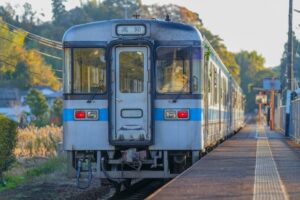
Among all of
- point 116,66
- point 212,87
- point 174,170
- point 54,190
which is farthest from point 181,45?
point 54,190

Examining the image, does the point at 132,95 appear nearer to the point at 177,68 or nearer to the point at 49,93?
the point at 177,68

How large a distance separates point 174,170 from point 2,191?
489cm

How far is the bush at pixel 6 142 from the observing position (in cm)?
1952

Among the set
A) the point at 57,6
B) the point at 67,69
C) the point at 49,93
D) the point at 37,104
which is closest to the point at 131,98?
the point at 67,69

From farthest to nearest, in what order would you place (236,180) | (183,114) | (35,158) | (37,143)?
(37,143) → (35,158) → (183,114) → (236,180)

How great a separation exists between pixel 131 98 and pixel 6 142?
631cm

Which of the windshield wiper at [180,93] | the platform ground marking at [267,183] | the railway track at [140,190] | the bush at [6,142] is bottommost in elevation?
the railway track at [140,190]

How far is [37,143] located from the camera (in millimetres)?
30016

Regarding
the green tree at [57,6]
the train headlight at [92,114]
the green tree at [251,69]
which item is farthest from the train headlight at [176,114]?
the green tree at [251,69]

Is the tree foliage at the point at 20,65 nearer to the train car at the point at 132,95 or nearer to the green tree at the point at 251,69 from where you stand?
the green tree at the point at 251,69

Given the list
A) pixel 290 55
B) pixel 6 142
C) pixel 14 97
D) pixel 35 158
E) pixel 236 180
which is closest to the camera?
pixel 236 180

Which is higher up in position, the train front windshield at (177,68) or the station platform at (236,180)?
the train front windshield at (177,68)

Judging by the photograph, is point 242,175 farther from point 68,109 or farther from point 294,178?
point 68,109

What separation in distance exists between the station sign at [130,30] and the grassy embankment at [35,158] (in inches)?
235
